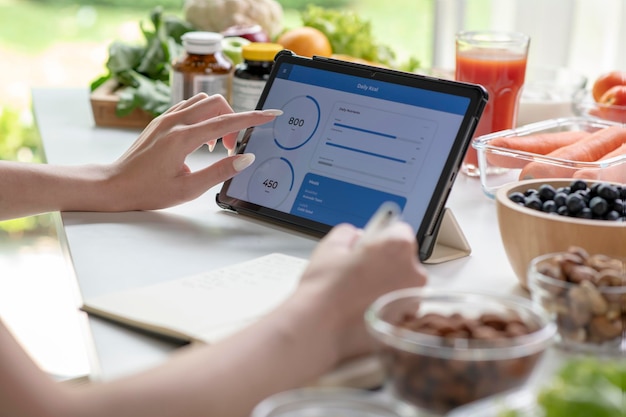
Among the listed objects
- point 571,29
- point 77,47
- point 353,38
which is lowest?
point 77,47

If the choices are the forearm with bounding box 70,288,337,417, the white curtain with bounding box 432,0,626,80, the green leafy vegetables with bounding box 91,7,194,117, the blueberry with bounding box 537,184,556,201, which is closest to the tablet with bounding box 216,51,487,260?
the blueberry with bounding box 537,184,556,201

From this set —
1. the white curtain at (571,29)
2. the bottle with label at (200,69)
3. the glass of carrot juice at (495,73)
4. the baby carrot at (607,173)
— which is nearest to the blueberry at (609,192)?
the baby carrot at (607,173)

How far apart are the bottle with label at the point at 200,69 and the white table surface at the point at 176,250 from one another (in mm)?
320

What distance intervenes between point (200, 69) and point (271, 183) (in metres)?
0.49

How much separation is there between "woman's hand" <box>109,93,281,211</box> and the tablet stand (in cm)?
28

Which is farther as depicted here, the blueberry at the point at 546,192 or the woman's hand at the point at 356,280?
the blueberry at the point at 546,192

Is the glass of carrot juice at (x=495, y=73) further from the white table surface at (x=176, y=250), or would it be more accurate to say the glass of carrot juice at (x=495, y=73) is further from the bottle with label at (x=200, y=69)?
the bottle with label at (x=200, y=69)

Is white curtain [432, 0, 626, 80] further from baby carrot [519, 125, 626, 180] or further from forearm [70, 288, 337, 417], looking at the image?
forearm [70, 288, 337, 417]

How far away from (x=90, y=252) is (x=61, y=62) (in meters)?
5.00

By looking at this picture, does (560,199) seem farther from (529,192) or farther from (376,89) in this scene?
(376,89)

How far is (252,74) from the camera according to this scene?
161cm

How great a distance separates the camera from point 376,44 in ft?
6.76

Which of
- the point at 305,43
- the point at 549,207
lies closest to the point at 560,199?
the point at 549,207

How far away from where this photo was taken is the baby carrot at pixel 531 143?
4.45ft
